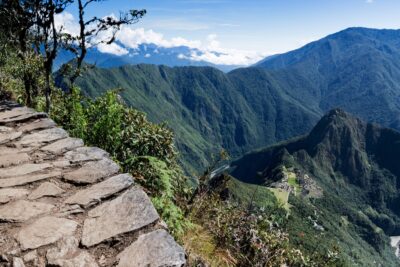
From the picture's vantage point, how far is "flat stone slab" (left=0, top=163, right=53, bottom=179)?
707 cm

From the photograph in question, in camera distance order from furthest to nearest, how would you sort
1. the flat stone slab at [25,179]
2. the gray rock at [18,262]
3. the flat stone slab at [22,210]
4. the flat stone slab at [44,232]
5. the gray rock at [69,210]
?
1. the flat stone slab at [25,179]
2. the gray rock at [69,210]
3. the flat stone slab at [22,210]
4. the flat stone slab at [44,232]
5. the gray rock at [18,262]

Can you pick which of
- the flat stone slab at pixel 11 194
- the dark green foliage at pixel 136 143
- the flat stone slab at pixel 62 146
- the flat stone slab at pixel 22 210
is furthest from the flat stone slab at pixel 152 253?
the flat stone slab at pixel 62 146

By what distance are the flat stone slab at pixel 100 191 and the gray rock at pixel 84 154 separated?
4.04 feet

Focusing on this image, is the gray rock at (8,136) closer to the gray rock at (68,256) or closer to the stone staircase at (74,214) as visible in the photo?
the stone staircase at (74,214)

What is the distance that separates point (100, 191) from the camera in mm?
6336

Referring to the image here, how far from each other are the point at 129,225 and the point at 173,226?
241 centimetres

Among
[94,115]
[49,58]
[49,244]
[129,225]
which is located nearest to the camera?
[49,244]

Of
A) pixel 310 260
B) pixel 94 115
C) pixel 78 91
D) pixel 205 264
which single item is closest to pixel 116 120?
pixel 94 115

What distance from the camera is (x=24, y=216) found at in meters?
5.54

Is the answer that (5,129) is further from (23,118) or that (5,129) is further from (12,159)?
(12,159)

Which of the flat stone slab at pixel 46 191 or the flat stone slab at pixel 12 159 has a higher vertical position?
the flat stone slab at pixel 12 159

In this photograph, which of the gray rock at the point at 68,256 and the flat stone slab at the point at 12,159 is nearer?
the gray rock at the point at 68,256

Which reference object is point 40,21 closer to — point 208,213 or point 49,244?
point 208,213

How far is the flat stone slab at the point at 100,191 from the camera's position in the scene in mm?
6066
